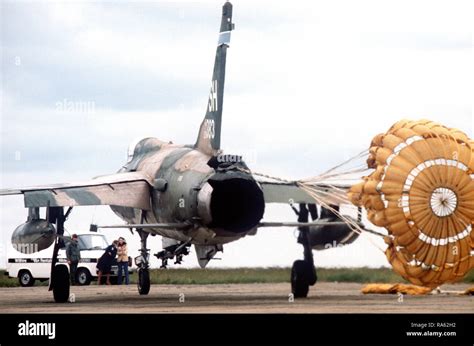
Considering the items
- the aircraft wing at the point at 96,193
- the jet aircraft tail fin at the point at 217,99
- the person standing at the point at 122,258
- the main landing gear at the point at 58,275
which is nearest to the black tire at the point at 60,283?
the main landing gear at the point at 58,275

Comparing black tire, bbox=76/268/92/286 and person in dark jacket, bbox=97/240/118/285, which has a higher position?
person in dark jacket, bbox=97/240/118/285

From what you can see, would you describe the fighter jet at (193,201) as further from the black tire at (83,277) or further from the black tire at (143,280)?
the black tire at (83,277)

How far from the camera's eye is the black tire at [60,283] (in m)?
29.3

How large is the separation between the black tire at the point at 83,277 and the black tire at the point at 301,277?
1627 centimetres

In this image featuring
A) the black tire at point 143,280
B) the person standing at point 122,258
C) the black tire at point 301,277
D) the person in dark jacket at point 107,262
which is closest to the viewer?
the black tire at point 301,277

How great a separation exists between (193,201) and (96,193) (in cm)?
338

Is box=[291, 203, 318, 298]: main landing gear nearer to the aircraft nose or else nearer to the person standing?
the aircraft nose

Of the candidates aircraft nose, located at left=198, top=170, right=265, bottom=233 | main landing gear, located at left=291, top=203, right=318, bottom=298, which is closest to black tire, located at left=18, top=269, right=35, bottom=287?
main landing gear, located at left=291, top=203, right=318, bottom=298

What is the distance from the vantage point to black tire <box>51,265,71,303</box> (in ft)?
96.0

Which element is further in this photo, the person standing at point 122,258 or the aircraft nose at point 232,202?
the person standing at point 122,258

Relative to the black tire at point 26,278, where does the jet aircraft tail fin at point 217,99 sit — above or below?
above

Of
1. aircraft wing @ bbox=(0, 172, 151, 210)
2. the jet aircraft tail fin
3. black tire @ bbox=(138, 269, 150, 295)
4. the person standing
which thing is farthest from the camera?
the person standing
